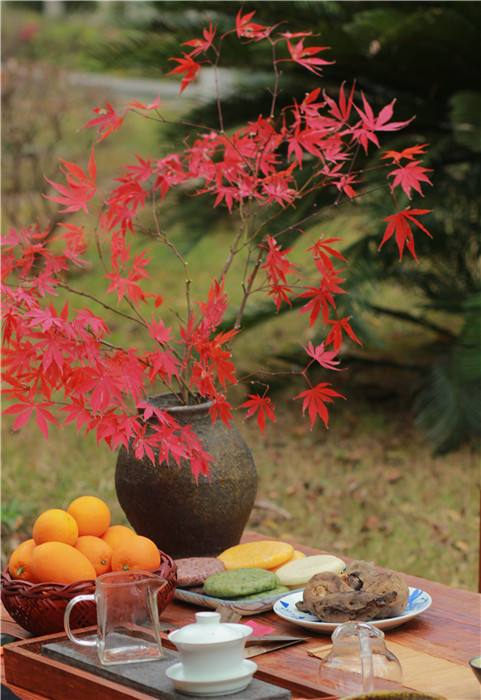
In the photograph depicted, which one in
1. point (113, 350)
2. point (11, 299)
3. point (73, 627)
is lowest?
point (73, 627)

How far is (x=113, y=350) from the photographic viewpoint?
5.23 ft

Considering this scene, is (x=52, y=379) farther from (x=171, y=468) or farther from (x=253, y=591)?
(x=253, y=591)

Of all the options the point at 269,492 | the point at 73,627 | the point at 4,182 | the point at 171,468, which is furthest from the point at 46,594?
the point at 4,182

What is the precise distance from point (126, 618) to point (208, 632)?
6.4 inches

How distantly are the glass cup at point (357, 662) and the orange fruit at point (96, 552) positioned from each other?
43 cm

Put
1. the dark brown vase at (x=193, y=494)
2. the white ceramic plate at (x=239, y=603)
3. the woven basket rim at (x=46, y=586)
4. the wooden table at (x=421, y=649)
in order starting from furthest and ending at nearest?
the dark brown vase at (x=193, y=494) → the white ceramic plate at (x=239, y=603) → the woven basket rim at (x=46, y=586) → the wooden table at (x=421, y=649)

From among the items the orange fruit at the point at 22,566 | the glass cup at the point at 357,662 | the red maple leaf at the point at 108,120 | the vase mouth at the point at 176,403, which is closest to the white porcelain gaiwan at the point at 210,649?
the glass cup at the point at 357,662

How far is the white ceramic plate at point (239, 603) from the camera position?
1.42 metres

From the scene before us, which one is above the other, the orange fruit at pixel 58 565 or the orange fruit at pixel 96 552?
the orange fruit at pixel 58 565

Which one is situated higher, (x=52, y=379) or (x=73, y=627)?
(x=52, y=379)

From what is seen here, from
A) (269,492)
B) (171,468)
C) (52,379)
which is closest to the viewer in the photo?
(52,379)

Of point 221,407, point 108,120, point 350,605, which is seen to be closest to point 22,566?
point 221,407

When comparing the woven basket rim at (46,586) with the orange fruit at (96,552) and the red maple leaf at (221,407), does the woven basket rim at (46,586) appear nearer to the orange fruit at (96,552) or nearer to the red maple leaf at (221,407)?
the orange fruit at (96,552)

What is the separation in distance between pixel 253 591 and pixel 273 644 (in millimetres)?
146
